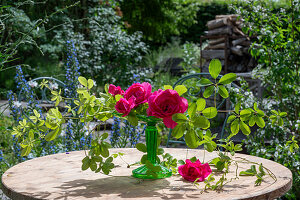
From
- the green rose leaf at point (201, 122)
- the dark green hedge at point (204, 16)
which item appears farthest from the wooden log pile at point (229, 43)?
the dark green hedge at point (204, 16)

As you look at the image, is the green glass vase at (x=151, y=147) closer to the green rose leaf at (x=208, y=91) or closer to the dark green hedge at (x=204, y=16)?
the green rose leaf at (x=208, y=91)

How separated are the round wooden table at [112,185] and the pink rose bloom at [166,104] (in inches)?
11.3

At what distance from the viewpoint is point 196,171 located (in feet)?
5.11

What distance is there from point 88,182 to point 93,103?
327mm

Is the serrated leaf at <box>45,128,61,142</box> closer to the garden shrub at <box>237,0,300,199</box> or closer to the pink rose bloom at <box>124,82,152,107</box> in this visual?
the pink rose bloom at <box>124,82,152,107</box>

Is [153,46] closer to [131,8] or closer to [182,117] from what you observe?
[131,8]

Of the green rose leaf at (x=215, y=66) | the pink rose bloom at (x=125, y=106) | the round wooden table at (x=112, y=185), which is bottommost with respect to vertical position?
the round wooden table at (x=112, y=185)

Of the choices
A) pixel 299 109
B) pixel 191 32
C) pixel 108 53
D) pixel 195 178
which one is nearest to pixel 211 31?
pixel 108 53

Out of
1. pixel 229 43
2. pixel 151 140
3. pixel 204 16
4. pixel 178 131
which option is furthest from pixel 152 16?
pixel 178 131

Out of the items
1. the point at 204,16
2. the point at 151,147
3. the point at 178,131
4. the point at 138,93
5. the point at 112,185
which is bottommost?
the point at 112,185

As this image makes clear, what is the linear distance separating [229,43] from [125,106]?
5.64 m

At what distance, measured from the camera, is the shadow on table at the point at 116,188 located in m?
1.39

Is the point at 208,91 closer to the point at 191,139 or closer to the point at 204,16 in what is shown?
the point at 191,139

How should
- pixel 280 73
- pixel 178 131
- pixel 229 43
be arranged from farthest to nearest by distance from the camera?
1. pixel 229 43
2. pixel 280 73
3. pixel 178 131
